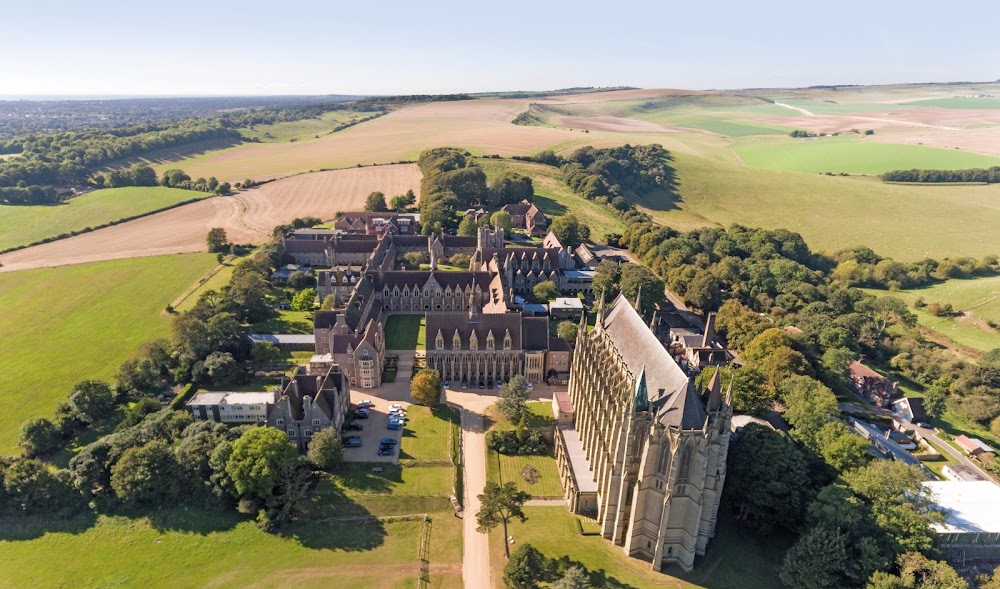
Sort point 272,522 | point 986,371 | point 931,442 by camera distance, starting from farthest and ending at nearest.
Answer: point 986,371
point 931,442
point 272,522

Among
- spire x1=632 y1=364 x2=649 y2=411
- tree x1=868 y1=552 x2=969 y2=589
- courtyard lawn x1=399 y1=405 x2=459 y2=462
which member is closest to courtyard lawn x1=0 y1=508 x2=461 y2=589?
courtyard lawn x1=399 y1=405 x2=459 y2=462

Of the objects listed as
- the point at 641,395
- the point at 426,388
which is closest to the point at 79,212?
Answer: the point at 426,388

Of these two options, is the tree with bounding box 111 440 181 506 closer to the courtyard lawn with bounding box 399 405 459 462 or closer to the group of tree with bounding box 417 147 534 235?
the courtyard lawn with bounding box 399 405 459 462

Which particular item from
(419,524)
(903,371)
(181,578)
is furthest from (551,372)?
(903,371)

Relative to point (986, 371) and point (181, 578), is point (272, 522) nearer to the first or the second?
point (181, 578)

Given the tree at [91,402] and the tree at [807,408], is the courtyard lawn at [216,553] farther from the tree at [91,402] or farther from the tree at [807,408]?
the tree at [807,408]

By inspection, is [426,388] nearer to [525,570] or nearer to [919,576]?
[525,570]

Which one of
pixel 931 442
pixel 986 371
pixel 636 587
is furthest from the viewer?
pixel 986 371
